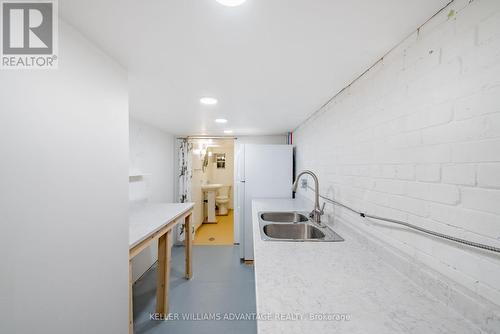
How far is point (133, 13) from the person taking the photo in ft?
2.46

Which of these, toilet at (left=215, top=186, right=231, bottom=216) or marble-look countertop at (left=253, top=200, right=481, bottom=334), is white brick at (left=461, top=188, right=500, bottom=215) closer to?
marble-look countertop at (left=253, top=200, right=481, bottom=334)

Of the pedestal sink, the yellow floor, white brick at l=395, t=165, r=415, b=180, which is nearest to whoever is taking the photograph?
white brick at l=395, t=165, r=415, b=180

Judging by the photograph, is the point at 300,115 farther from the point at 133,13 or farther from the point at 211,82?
the point at 133,13

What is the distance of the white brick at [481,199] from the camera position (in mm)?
568

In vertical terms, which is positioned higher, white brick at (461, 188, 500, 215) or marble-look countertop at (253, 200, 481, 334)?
white brick at (461, 188, 500, 215)

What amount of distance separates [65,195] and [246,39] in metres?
1.07

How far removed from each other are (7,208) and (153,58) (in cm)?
93

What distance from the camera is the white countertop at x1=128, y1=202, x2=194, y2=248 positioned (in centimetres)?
143

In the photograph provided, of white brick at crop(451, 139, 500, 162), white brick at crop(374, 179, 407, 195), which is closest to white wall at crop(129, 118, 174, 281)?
white brick at crop(374, 179, 407, 195)

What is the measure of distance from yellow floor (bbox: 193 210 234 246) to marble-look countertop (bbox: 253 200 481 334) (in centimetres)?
290

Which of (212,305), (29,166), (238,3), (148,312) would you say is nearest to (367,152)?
(238,3)

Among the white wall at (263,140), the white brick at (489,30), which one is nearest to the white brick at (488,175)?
the white brick at (489,30)

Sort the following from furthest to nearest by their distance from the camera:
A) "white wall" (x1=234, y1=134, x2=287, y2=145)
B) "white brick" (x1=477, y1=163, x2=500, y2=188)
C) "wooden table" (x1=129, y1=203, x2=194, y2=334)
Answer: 1. "white wall" (x1=234, y1=134, x2=287, y2=145)
2. "wooden table" (x1=129, y1=203, x2=194, y2=334)
3. "white brick" (x1=477, y1=163, x2=500, y2=188)

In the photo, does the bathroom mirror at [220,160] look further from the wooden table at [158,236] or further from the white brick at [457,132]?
the white brick at [457,132]
